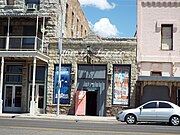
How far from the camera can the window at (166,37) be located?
2841 centimetres

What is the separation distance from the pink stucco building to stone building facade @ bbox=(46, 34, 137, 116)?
872mm

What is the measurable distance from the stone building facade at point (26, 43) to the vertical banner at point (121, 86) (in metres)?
5.83

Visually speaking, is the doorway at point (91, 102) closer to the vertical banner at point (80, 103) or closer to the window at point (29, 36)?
the vertical banner at point (80, 103)

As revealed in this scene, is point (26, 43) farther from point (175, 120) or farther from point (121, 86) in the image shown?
point (175, 120)

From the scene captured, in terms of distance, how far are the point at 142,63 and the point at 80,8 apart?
14836 mm

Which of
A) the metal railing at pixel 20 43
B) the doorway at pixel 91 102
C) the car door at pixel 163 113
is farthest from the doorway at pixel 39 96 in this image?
the car door at pixel 163 113

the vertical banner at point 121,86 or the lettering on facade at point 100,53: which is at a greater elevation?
the lettering on facade at point 100,53

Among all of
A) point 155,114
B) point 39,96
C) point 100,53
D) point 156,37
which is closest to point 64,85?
point 39,96

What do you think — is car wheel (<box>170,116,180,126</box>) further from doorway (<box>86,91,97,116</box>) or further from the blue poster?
the blue poster

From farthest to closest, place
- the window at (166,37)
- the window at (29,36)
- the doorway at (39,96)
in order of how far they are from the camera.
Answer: the doorway at (39,96)
the window at (29,36)
the window at (166,37)

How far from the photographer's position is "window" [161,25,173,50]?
28.4 meters

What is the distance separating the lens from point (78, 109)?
28.1 m

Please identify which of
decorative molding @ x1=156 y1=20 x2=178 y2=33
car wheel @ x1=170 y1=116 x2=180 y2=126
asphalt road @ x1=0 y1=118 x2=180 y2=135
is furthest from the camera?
decorative molding @ x1=156 y1=20 x2=178 y2=33

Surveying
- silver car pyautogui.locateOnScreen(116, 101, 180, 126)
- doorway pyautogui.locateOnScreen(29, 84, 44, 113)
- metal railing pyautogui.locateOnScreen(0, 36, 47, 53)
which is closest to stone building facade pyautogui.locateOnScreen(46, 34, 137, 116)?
doorway pyautogui.locateOnScreen(29, 84, 44, 113)
